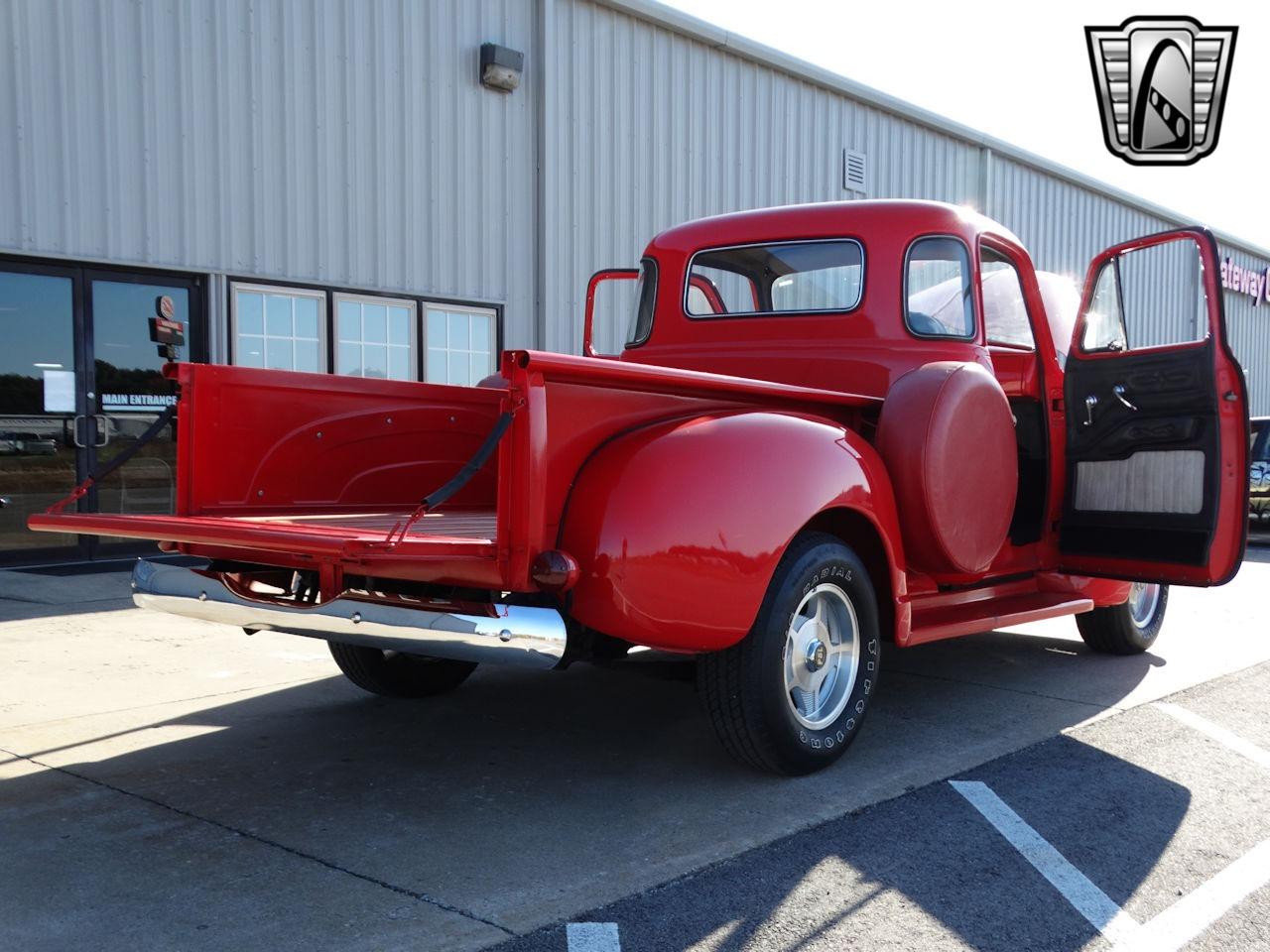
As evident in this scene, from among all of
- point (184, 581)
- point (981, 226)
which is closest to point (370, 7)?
point (981, 226)

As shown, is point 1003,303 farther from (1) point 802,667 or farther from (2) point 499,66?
(2) point 499,66

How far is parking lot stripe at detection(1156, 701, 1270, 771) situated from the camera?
165 inches

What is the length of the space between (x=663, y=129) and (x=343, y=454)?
933 centimetres

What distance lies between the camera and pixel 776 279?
5465mm

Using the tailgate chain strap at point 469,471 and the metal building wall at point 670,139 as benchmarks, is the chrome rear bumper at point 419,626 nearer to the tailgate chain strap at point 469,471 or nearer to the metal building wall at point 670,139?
the tailgate chain strap at point 469,471

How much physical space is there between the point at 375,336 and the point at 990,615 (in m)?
7.29

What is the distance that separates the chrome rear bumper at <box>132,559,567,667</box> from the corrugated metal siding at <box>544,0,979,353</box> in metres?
8.60

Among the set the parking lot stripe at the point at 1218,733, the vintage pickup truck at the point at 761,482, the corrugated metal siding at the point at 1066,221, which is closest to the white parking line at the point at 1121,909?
the vintage pickup truck at the point at 761,482

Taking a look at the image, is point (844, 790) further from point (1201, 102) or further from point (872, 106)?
point (872, 106)

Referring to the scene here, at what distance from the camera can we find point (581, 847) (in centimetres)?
318

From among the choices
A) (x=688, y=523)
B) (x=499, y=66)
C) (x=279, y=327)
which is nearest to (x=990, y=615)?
(x=688, y=523)

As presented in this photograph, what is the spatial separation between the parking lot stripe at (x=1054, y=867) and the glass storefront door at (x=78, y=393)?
21.9 ft

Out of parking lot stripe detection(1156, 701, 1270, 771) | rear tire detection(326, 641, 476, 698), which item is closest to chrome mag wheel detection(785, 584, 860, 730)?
rear tire detection(326, 641, 476, 698)

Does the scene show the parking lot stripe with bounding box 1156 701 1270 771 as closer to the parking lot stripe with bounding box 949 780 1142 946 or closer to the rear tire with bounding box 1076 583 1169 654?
the rear tire with bounding box 1076 583 1169 654
